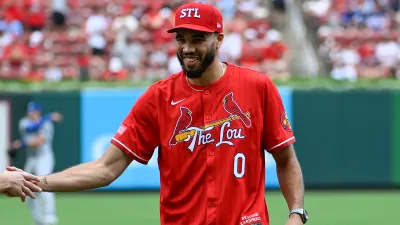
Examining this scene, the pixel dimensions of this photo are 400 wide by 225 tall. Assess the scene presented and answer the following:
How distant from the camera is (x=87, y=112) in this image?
58.0ft

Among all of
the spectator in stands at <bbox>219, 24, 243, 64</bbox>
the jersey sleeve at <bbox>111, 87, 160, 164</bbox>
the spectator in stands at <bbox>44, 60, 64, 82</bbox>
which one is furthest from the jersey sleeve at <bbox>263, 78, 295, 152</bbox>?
the spectator in stands at <bbox>219, 24, 243, 64</bbox>

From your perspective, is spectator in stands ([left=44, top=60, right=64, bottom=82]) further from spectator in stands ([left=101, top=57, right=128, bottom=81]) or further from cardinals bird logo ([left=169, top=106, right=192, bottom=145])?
cardinals bird logo ([left=169, top=106, right=192, bottom=145])

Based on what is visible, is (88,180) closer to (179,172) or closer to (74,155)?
(179,172)

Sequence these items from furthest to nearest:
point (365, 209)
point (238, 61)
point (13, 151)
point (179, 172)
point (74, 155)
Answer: point (238, 61) < point (74, 155) < point (365, 209) < point (13, 151) < point (179, 172)

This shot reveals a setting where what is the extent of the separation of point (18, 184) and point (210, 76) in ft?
4.47

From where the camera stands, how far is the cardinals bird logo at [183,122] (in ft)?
18.2

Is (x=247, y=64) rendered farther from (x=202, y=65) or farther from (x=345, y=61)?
(x=202, y=65)

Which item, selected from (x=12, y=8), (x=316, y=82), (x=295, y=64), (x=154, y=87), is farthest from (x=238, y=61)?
(x=154, y=87)

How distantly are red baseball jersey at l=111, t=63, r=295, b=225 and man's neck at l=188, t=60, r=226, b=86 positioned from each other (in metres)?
0.03

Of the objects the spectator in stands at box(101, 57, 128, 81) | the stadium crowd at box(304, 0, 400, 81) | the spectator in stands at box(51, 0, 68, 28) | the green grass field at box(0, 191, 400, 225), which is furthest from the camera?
the spectator in stands at box(51, 0, 68, 28)

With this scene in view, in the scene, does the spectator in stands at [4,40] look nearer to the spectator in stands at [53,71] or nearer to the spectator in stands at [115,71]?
the spectator in stands at [53,71]

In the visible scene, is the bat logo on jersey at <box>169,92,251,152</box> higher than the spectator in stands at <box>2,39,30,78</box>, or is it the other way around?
the spectator in stands at <box>2,39,30,78</box>

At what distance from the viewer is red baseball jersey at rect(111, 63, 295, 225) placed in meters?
5.42

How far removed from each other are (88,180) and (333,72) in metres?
16.6
